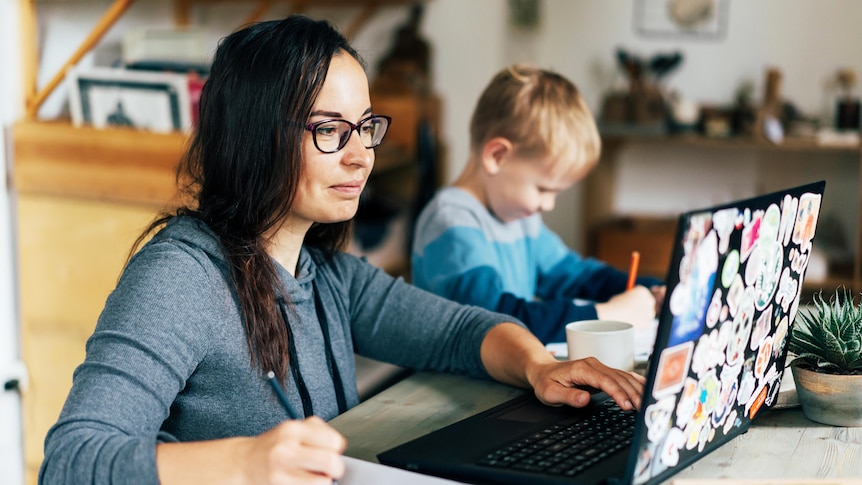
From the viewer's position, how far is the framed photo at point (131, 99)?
2199mm

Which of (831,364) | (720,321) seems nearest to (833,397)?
(831,364)

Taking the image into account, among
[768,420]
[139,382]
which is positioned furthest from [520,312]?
[139,382]

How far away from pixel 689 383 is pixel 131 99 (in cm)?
177

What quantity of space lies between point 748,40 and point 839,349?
2.96 m

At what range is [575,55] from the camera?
12.8 ft

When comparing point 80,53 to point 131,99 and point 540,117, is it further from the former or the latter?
point 540,117

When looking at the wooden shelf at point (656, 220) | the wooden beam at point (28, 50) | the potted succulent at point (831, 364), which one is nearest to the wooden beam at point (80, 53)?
the wooden beam at point (28, 50)

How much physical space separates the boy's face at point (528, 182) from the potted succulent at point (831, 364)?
2.06 feet

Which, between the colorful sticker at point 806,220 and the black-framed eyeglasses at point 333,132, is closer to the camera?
the colorful sticker at point 806,220

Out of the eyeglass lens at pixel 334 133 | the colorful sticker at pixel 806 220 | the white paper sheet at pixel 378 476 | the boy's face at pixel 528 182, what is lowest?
the white paper sheet at pixel 378 476

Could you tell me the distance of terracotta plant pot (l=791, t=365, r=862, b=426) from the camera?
3.45 feet

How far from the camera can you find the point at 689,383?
0.81m

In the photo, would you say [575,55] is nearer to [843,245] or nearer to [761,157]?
[761,157]

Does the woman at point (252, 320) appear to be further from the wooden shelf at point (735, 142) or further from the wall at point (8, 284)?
the wooden shelf at point (735, 142)
